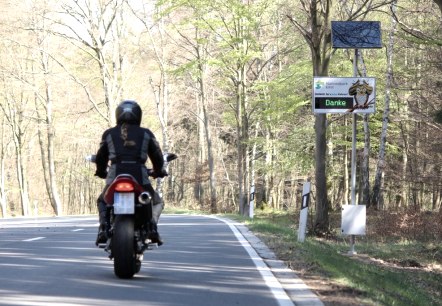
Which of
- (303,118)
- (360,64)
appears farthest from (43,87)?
(360,64)

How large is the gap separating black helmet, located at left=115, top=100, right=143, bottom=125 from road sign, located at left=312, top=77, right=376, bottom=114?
721 centimetres

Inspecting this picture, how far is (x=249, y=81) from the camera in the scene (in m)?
36.6

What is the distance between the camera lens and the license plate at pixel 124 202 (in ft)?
25.6

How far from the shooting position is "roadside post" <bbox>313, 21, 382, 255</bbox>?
1477cm

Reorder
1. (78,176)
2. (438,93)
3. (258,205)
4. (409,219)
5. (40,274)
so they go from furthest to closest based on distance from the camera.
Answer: (78,176)
(258,205)
(438,93)
(409,219)
(40,274)

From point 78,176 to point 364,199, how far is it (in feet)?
135

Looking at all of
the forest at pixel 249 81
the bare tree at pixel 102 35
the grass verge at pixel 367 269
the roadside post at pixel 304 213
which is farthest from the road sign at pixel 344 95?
the bare tree at pixel 102 35

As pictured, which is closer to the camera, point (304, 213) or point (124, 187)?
point (124, 187)

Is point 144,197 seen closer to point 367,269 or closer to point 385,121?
point 367,269

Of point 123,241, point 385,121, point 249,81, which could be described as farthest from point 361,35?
point 249,81

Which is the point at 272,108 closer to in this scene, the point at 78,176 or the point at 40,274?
the point at 40,274

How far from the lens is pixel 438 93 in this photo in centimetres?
2562

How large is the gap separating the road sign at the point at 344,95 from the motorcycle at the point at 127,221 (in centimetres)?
749

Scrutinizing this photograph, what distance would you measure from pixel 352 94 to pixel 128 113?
301 inches
